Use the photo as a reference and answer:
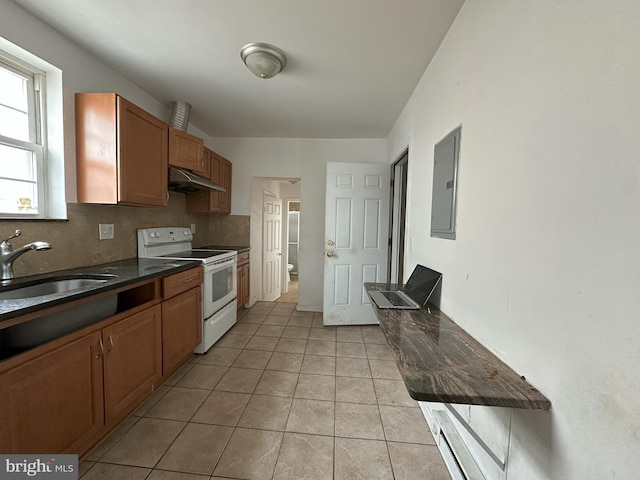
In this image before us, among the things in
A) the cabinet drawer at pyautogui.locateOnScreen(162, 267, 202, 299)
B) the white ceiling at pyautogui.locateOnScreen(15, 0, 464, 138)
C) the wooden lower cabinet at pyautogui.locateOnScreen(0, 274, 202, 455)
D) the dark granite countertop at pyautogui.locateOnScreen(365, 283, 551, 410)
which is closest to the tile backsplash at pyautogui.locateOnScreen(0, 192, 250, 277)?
the wooden lower cabinet at pyautogui.locateOnScreen(0, 274, 202, 455)

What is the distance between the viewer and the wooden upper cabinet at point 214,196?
130 inches

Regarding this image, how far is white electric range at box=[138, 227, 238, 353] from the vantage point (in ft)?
8.27

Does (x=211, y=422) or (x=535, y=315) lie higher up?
(x=535, y=315)

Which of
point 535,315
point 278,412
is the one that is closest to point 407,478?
point 278,412

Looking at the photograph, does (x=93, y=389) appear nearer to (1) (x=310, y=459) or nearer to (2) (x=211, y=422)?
(2) (x=211, y=422)

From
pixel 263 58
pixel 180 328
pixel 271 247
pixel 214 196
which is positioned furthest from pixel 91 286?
pixel 271 247

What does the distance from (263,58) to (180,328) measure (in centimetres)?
219

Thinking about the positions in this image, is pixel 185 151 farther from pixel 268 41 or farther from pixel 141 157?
pixel 268 41

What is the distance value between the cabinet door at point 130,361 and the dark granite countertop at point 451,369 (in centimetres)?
153

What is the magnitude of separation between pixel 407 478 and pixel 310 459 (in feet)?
1.69

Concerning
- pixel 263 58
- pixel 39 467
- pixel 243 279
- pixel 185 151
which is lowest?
pixel 39 467

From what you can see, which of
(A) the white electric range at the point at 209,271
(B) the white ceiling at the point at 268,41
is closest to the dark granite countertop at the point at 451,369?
(B) the white ceiling at the point at 268,41

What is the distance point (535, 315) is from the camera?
0.85 meters

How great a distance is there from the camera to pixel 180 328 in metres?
2.15
